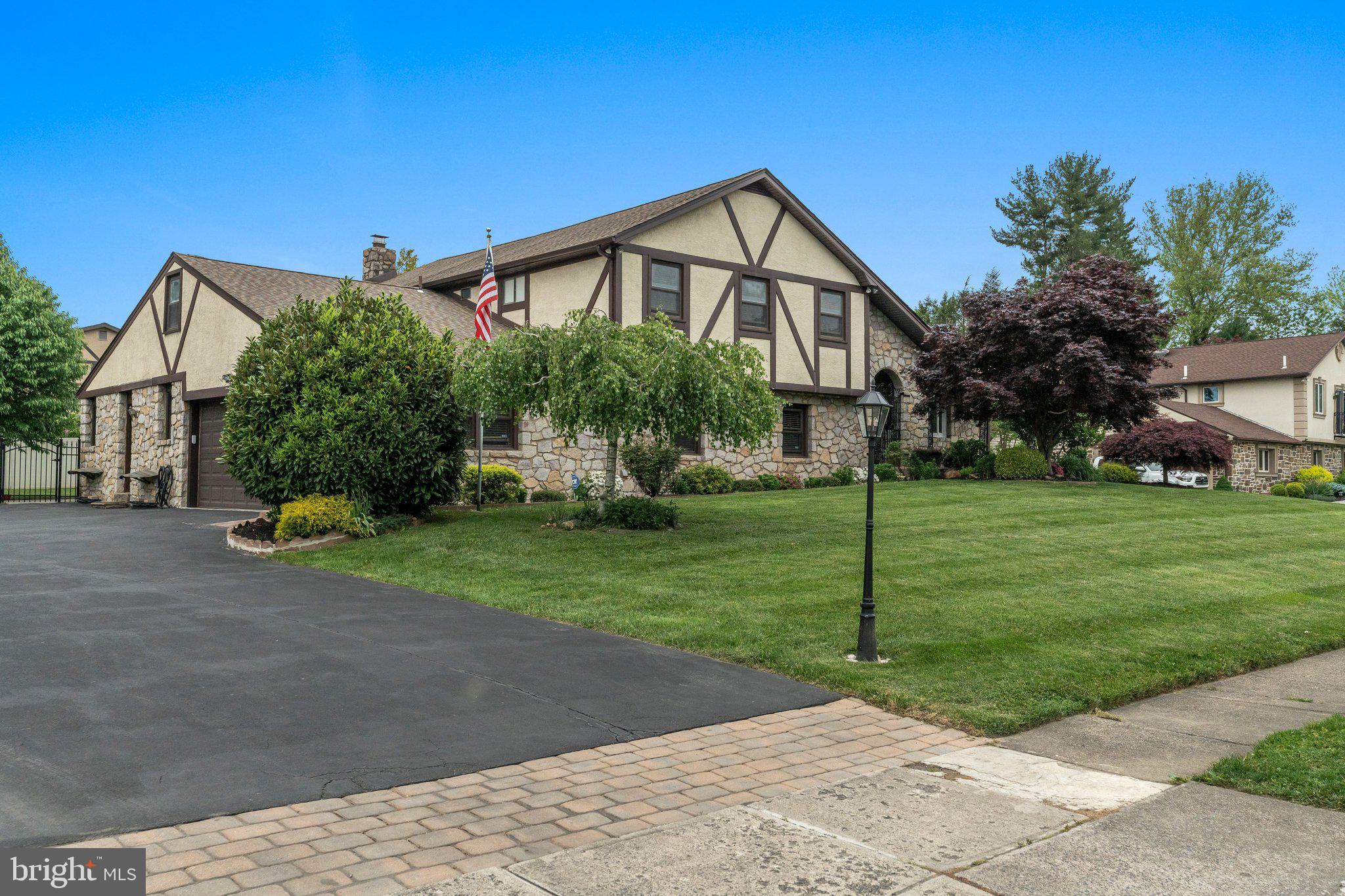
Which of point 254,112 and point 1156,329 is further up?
point 254,112

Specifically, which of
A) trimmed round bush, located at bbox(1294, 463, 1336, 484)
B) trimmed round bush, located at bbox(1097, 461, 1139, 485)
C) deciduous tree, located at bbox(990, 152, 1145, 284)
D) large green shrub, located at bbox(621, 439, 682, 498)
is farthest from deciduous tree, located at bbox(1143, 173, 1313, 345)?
large green shrub, located at bbox(621, 439, 682, 498)

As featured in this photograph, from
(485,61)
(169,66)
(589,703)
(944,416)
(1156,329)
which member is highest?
(485,61)

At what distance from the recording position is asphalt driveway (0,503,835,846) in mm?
4652

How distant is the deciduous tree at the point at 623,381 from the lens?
1330 cm

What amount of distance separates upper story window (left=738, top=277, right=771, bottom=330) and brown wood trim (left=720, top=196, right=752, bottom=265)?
58cm

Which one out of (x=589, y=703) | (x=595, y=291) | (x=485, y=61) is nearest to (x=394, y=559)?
(x=589, y=703)

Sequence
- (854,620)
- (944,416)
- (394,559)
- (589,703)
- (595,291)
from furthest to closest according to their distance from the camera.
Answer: (944,416)
(595,291)
(394,559)
(854,620)
(589,703)

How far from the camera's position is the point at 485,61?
82.0 ft

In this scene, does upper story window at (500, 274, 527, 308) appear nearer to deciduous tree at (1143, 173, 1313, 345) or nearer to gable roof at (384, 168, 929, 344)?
gable roof at (384, 168, 929, 344)

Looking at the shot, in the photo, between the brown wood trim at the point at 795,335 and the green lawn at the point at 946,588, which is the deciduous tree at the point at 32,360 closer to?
the green lawn at the point at 946,588

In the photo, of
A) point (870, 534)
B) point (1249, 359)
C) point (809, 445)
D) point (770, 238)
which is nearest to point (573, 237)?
point (770, 238)

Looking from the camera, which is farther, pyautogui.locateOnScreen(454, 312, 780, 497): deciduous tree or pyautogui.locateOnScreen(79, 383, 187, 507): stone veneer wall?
pyautogui.locateOnScreen(79, 383, 187, 507): stone veneer wall

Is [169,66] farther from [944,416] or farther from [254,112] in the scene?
[944,416]

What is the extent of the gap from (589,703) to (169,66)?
2156 cm
